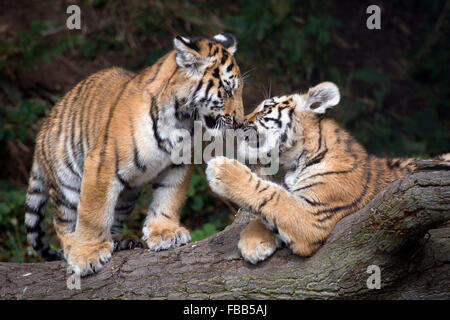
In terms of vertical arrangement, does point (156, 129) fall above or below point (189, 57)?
below

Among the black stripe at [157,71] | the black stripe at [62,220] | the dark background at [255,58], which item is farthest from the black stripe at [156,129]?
the dark background at [255,58]

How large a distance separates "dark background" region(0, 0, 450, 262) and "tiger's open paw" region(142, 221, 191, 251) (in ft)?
8.06

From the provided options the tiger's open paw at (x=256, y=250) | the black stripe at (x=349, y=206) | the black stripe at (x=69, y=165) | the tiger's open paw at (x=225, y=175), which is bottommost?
the tiger's open paw at (x=256, y=250)

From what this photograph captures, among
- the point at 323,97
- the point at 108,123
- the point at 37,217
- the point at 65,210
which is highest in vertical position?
the point at 323,97

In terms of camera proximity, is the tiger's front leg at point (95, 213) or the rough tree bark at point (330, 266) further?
the tiger's front leg at point (95, 213)

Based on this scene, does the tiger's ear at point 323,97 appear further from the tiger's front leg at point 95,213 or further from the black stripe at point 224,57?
the tiger's front leg at point 95,213

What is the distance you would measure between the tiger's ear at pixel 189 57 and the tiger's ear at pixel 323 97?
77 cm

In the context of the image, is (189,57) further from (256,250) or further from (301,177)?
(256,250)

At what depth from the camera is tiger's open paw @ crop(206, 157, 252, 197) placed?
3.63 m

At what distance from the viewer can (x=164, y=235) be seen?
4.35 metres

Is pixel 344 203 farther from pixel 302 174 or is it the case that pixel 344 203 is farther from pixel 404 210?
pixel 404 210

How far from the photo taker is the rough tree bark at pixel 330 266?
120 inches

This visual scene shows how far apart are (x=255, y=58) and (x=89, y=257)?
4.84m

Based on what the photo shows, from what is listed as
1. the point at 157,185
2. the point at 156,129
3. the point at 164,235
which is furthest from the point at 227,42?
the point at 164,235
